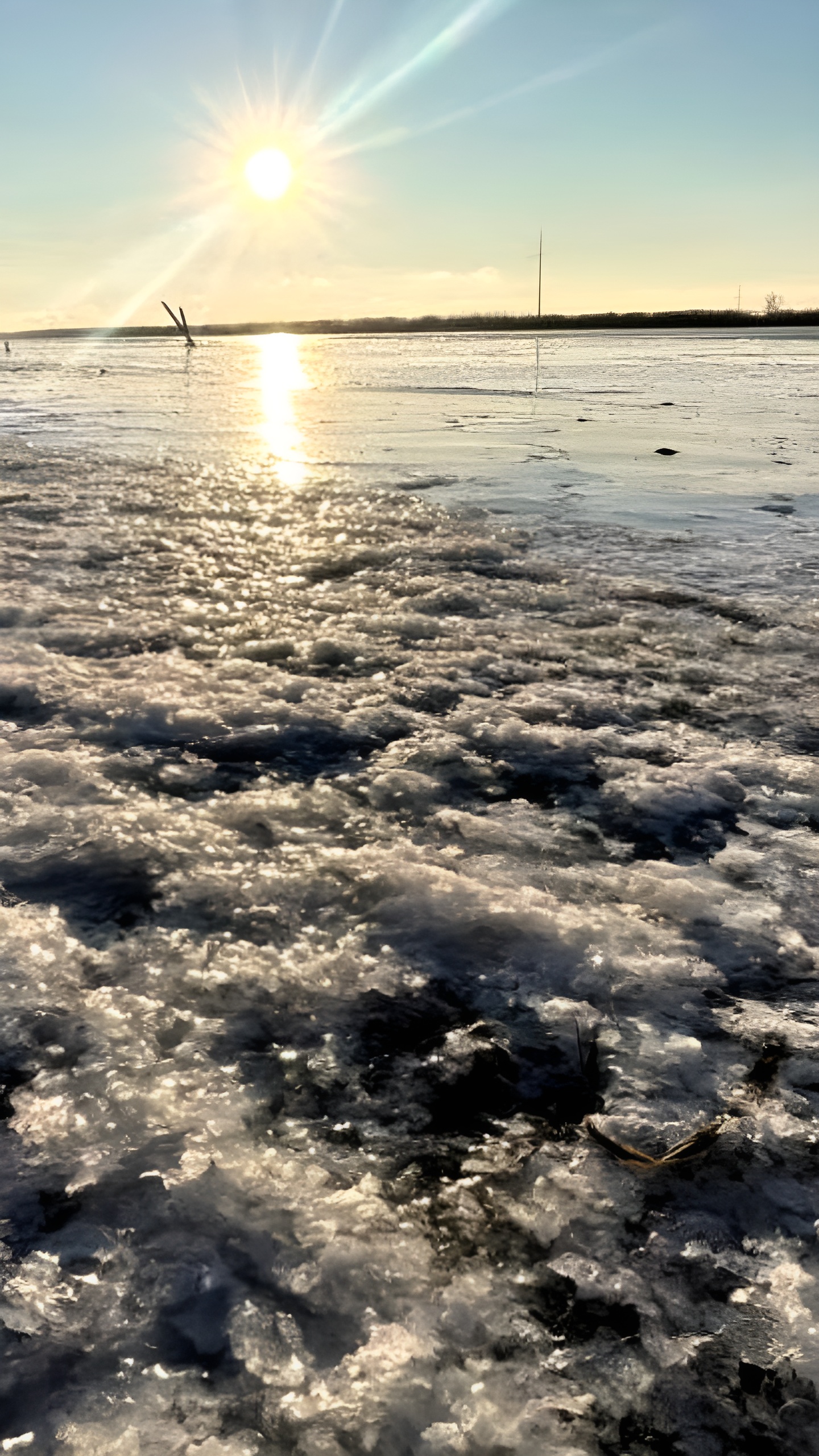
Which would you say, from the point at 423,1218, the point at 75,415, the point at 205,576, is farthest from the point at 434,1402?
the point at 75,415

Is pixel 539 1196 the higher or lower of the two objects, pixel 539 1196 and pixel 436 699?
the lower

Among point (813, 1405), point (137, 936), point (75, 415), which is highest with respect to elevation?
point (75, 415)

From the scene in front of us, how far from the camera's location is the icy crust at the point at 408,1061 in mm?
935

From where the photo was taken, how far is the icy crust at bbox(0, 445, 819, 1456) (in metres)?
0.93

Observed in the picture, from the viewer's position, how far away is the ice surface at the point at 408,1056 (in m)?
0.94

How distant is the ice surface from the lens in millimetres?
936

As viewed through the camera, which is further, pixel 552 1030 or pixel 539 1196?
pixel 552 1030

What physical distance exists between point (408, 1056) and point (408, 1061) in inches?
0.4

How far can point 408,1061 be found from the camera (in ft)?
4.51

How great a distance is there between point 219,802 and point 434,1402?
1429 millimetres

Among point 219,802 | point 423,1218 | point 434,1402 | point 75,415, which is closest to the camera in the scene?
point 434,1402

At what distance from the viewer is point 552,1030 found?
1.44 m

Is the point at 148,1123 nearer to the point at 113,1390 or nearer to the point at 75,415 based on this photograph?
the point at 113,1390

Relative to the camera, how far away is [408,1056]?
4.55 ft
